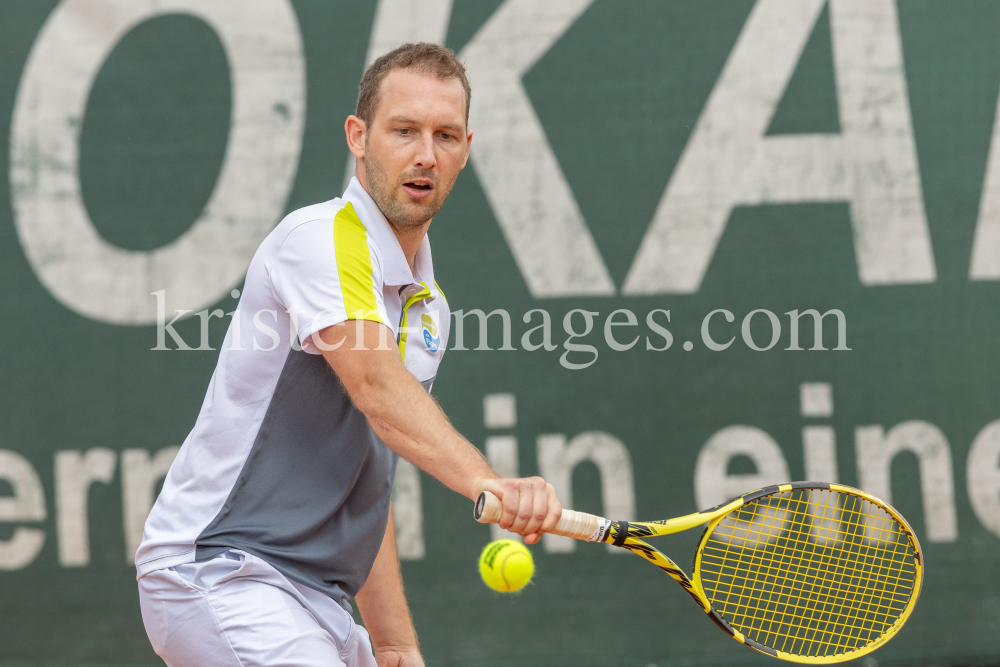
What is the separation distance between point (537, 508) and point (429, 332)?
1.79 feet

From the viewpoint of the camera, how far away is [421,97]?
172cm

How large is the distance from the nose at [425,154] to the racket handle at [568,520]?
668mm

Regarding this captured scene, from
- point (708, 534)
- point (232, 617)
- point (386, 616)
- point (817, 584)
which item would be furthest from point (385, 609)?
point (817, 584)

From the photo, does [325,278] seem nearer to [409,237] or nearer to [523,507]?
[409,237]

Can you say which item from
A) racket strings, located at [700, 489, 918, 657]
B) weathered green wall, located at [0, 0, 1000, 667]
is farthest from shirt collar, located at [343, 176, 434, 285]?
weathered green wall, located at [0, 0, 1000, 667]

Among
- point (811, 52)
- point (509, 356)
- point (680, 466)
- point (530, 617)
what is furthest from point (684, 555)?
point (811, 52)

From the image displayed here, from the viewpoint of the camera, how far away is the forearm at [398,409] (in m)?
1.41

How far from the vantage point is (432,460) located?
1.42 m

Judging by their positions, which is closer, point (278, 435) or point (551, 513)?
point (551, 513)

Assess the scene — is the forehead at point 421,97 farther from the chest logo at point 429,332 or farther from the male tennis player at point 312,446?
the chest logo at point 429,332

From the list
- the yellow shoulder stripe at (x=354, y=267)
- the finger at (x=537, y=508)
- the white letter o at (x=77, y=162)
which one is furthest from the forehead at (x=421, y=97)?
the white letter o at (x=77, y=162)

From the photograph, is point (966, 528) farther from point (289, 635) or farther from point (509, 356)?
point (289, 635)

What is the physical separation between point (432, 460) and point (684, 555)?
7.74 feet

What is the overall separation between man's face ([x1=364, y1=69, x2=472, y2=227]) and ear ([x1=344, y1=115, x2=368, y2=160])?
0.07 meters
